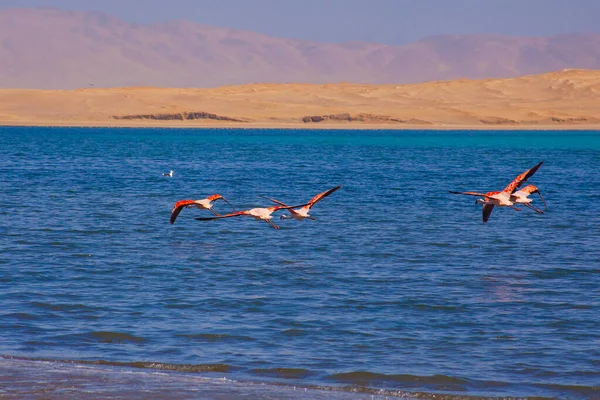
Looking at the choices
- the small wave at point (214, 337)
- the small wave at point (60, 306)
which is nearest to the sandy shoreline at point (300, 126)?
the small wave at point (60, 306)

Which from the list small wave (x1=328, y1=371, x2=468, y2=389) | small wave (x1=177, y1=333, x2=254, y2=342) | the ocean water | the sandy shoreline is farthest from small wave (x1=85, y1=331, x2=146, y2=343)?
the sandy shoreline

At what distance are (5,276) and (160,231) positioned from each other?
7.87m

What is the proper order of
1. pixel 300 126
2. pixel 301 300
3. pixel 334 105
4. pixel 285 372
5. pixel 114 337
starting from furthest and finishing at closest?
pixel 334 105 → pixel 300 126 → pixel 301 300 → pixel 114 337 → pixel 285 372

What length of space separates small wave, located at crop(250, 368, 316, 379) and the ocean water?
1.6 inches

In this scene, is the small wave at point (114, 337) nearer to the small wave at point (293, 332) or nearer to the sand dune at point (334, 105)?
the small wave at point (293, 332)

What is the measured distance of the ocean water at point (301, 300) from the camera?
42.0 feet

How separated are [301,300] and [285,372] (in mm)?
4304

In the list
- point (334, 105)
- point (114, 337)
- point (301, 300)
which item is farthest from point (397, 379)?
point (334, 105)

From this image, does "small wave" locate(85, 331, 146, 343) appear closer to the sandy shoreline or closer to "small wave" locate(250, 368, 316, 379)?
"small wave" locate(250, 368, 316, 379)

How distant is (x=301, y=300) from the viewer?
17.4 metres

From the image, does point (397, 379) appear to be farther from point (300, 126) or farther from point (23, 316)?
point (300, 126)

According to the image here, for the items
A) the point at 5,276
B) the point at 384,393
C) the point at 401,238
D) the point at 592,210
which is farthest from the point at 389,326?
the point at 592,210

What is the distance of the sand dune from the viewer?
457 ft

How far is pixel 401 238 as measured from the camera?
25.6m
